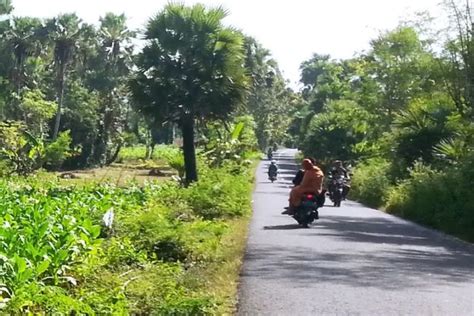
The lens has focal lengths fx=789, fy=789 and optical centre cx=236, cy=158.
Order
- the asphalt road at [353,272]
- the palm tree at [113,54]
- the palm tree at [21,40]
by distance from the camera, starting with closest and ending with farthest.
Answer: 1. the asphalt road at [353,272]
2. the palm tree at [21,40]
3. the palm tree at [113,54]

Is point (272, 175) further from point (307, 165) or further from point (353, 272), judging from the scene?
point (353, 272)

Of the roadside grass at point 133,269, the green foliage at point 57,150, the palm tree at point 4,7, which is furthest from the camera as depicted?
the palm tree at point 4,7

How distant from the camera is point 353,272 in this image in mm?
10992

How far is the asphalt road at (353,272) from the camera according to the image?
870 centimetres

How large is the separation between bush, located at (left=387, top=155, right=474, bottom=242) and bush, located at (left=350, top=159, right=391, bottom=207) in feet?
17.9

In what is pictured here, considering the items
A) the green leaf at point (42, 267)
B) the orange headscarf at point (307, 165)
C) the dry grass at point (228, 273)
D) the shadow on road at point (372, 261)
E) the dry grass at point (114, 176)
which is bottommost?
the dry grass at point (114, 176)

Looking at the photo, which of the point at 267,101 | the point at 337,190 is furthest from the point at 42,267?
the point at 267,101

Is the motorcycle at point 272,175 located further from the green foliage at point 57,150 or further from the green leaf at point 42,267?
the green leaf at point 42,267

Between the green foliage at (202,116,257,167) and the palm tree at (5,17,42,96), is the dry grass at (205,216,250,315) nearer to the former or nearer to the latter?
the green foliage at (202,116,257,167)

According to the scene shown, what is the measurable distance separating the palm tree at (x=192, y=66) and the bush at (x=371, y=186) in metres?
7.62

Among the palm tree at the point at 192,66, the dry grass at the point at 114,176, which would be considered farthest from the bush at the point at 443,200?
the dry grass at the point at 114,176

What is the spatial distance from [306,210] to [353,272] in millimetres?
6321

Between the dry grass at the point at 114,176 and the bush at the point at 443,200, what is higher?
the bush at the point at 443,200

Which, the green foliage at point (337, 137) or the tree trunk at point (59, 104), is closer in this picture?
the green foliage at point (337, 137)
